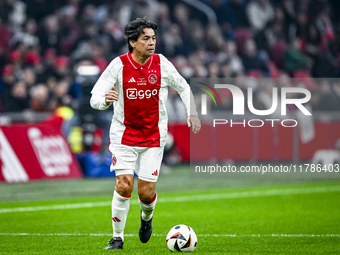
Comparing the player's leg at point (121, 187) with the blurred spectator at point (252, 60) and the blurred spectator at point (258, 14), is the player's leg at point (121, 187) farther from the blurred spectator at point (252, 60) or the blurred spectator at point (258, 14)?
the blurred spectator at point (258, 14)

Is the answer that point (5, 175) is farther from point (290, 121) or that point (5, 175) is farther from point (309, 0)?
point (309, 0)

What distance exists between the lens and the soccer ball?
210 inches

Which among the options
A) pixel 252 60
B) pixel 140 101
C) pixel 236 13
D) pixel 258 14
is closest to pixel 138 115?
pixel 140 101

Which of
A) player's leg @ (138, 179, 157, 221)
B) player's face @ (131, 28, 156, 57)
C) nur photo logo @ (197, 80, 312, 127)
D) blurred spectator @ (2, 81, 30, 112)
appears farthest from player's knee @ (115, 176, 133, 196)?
nur photo logo @ (197, 80, 312, 127)

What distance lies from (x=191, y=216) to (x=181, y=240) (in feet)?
9.84

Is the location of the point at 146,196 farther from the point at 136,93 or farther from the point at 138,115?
the point at 136,93

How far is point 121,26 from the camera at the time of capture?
17.2 meters

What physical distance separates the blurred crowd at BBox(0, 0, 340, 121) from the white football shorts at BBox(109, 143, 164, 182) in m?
8.33

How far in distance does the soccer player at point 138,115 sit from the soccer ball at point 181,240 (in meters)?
0.52

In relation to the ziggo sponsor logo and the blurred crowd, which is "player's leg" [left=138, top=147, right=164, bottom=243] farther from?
the blurred crowd

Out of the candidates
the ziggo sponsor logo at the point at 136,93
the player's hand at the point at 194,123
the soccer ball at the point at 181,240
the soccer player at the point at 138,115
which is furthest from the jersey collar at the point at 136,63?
the soccer ball at the point at 181,240

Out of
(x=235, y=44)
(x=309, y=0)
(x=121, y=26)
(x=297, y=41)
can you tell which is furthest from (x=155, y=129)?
(x=309, y=0)

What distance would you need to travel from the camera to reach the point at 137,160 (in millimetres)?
5871

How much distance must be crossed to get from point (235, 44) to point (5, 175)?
1078cm
